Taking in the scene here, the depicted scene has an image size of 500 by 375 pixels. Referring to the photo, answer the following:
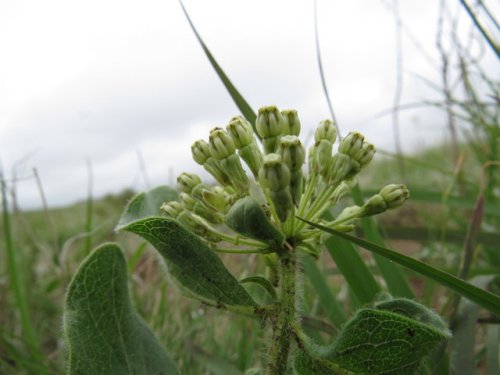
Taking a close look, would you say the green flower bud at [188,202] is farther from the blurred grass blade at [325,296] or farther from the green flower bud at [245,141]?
the blurred grass blade at [325,296]

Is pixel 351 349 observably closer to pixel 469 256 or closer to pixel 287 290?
pixel 287 290

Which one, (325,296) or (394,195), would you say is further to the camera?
(325,296)

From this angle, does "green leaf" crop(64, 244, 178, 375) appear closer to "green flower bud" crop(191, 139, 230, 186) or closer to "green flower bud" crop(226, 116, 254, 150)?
"green flower bud" crop(191, 139, 230, 186)

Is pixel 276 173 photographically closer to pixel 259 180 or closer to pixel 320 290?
pixel 259 180

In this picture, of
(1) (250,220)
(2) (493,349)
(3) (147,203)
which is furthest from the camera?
(2) (493,349)

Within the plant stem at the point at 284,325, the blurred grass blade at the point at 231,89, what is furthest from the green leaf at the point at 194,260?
the blurred grass blade at the point at 231,89

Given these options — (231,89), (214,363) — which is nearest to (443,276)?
(231,89)

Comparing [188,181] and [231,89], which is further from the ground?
[231,89]

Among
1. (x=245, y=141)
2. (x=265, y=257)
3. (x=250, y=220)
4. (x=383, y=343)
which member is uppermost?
(x=245, y=141)
